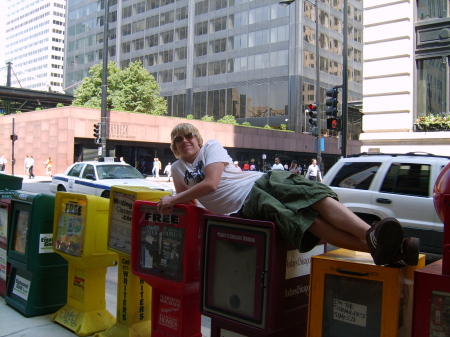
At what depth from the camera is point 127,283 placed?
13.1ft

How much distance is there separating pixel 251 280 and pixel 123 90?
4482 cm

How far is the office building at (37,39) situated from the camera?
15262cm

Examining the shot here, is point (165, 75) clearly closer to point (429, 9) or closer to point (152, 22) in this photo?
point (152, 22)

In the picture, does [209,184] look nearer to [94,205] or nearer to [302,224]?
[302,224]

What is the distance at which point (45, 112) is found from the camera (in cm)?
3466

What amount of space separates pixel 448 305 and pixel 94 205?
3.16 meters

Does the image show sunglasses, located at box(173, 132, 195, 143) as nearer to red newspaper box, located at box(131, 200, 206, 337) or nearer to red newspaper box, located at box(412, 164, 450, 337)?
red newspaper box, located at box(131, 200, 206, 337)

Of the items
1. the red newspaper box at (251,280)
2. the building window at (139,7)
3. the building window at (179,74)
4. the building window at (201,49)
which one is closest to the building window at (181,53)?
the building window at (179,74)

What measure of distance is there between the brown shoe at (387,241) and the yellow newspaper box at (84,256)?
8.71 feet

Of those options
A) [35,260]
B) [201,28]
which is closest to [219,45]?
[201,28]

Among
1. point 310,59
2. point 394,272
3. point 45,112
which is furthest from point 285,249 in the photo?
point 310,59

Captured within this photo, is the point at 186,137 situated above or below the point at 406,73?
below

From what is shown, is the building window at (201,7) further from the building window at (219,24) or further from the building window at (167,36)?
the building window at (167,36)

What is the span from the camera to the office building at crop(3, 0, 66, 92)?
15262cm
